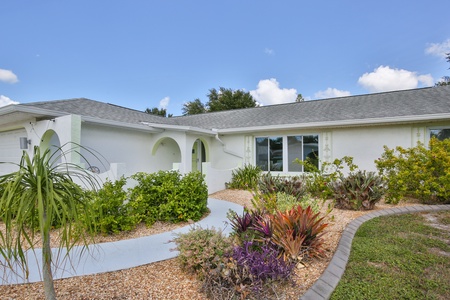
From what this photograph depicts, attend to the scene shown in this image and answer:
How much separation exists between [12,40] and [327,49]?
17.7m

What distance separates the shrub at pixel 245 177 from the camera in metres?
10.5

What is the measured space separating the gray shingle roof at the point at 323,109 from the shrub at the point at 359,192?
11.5 ft

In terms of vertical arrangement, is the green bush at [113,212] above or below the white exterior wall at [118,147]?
below

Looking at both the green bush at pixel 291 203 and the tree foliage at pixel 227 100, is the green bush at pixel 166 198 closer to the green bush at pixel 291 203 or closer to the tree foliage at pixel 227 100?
the green bush at pixel 291 203

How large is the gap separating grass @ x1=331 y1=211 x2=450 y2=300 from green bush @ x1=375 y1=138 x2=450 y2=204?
2413mm

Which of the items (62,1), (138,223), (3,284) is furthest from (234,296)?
(62,1)

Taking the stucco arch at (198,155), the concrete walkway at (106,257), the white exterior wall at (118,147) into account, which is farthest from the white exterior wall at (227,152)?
the concrete walkway at (106,257)

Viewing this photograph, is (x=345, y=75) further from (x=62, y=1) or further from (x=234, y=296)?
(x=234, y=296)

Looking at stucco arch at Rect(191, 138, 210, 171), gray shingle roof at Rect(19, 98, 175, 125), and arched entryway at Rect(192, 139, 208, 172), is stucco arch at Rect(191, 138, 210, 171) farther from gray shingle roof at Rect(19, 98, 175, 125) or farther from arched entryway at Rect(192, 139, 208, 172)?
gray shingle roof at Rect(19, 98, 175, 125)

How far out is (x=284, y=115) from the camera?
40.4 ft

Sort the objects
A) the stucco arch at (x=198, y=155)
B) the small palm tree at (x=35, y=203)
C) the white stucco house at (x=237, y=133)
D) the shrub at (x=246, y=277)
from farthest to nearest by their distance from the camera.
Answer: the stucco arch at (x=198, y=155)
the white stucco house at (x=237, y=133)
the shrub at (x=246, y=277)
the small palm tree at (x=35, y=203)

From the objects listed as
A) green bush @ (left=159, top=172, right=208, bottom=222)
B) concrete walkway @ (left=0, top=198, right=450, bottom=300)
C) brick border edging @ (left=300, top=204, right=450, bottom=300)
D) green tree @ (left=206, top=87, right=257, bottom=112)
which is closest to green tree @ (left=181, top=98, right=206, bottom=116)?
green tree @ (left=206, top=87, right=257, bottom=112)

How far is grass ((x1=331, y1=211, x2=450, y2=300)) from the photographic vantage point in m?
2.79

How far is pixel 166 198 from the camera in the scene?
227 inches
